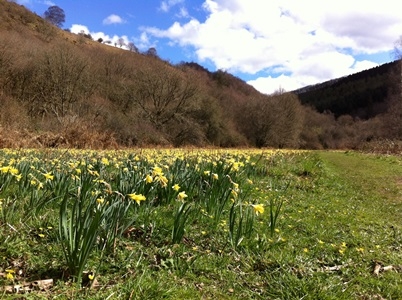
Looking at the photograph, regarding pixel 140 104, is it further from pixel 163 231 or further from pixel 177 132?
pixel 163 231

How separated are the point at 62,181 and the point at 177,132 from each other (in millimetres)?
35248

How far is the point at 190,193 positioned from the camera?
16.9 feet

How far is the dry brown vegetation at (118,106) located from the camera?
71.2 feet

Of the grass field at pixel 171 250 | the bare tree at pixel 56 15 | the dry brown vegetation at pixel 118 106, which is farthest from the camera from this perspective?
the bare tree at pixel 56 15

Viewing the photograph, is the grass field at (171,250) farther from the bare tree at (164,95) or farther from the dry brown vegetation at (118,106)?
the bare tree at (164,95)

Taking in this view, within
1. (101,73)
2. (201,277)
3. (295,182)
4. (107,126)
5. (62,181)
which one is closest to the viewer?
(201,277)

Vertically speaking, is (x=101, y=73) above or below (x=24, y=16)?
below

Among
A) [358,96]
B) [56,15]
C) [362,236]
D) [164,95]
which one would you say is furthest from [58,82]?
[358,96]

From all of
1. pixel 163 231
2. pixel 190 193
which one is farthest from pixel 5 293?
pixel 190 193

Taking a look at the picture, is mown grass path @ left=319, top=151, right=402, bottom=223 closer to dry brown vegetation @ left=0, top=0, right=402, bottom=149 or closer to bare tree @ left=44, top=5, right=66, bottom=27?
dry brown vegetation @ left=0, top=0, right=402, bottom=149

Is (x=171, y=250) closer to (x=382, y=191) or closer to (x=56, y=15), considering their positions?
(x=382, y=191)

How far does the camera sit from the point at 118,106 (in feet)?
131

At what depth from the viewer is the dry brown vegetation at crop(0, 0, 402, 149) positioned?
21.7 m

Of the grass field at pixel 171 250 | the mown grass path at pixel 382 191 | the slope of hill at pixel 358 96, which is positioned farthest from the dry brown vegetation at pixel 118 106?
the slope of hill at pixel 358 96
